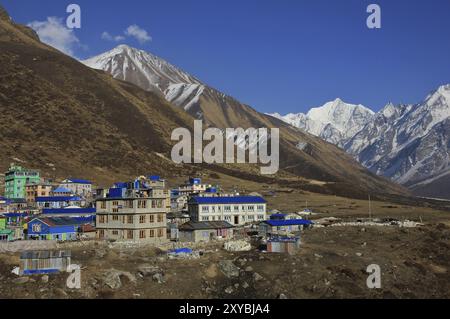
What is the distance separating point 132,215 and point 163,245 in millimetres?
5832

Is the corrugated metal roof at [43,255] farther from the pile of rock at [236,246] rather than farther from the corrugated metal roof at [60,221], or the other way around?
the pile of rock at [236,246]

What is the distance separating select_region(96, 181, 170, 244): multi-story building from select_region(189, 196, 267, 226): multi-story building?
2128 cm

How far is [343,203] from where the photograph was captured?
6388 inches

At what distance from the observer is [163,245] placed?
74.8m

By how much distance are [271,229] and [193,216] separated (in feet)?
51.5

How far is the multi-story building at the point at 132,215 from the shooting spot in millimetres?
76250

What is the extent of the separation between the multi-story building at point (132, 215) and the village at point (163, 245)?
14 centimetres

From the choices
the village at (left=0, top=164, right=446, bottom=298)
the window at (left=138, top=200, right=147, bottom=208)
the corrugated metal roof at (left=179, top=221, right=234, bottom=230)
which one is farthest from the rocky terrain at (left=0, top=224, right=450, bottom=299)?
the window at (left=138, top=200, right=147, bottom=208)

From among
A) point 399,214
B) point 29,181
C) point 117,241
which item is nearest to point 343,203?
point 399,214

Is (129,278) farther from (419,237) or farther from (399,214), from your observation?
(399,214)

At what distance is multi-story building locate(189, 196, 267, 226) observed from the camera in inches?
3991

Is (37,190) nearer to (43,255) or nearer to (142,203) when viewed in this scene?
(142,203)

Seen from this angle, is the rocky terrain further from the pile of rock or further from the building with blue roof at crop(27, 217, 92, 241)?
the building with blue roof at crop(27, 217, 92, 241)
